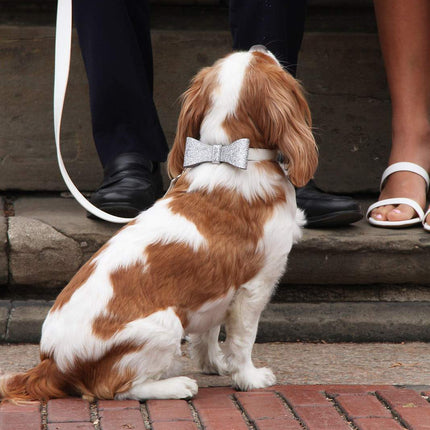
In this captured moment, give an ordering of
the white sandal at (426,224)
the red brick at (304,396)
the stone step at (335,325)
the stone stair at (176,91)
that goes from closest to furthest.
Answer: the red brick at (304,396), the stone step at (335,325), the white sandal at (426,224), the stone stair at (176,91)

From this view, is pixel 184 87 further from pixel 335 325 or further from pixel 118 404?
pixel 118 404

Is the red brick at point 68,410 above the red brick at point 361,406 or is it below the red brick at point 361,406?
below

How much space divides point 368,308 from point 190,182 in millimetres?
1180

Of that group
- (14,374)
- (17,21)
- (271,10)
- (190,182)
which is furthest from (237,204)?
(17,21)

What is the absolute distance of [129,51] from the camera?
3.77 metres

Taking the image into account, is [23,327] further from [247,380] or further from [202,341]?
[247,380]

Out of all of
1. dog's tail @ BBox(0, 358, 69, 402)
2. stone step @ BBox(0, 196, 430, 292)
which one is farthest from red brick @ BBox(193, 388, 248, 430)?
stone step @ BBox(0, 196, 430, 292)

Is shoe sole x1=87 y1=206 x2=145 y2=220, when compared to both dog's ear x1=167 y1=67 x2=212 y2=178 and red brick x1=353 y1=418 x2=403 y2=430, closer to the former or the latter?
dog's ear x1=167 y1=67 x2=212 y2=178

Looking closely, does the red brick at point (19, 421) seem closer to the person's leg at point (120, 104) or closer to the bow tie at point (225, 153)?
the bow tie at point (225, 153)

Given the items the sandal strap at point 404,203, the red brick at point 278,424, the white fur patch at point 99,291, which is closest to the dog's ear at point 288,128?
the white fur patch at point 99,291

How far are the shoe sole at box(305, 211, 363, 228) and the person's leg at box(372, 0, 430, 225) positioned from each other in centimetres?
35

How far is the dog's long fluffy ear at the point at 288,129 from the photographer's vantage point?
2795 mm

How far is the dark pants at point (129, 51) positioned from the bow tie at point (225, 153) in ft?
2.96

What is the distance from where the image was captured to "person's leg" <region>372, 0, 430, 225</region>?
3965 mm
